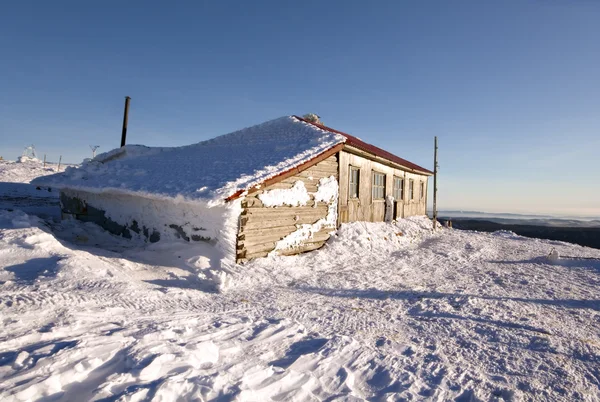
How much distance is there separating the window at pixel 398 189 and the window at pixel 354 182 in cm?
422

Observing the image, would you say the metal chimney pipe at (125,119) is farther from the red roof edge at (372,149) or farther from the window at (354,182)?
the window at (354,182)

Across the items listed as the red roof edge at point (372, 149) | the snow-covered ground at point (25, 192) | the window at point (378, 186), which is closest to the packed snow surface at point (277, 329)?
the red roof edge at point (372, 149)

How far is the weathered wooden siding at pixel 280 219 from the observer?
759 cm

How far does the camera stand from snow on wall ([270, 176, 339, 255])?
350 inches

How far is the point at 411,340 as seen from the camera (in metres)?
4.23

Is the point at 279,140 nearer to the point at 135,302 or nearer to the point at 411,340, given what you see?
the point at 135,302

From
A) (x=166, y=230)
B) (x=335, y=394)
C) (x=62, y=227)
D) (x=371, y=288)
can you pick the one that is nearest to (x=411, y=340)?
(x=335, y=394)

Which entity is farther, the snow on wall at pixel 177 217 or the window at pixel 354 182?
the window at pixel 354 182

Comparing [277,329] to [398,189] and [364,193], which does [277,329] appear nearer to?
[364,193]

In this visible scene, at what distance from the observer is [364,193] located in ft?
41.9

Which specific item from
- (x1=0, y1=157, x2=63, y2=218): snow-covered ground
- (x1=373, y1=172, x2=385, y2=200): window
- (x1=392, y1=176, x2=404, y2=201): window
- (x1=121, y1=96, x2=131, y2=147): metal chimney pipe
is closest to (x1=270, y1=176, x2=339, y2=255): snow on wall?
(x1=373, y1=172, x2=385, y2=200): window

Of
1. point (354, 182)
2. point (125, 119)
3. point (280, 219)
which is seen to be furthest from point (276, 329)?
point (125, 119)

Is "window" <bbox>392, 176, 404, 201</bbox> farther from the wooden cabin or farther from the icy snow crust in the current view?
the icy snow crust

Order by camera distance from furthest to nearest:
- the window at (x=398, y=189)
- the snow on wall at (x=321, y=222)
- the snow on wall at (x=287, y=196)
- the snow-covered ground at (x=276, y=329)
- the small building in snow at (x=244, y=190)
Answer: the window at (x=398, y=189) < the snow on wall at (x=321, y=222) < the snow on wall at (x=287, y=196) < the small building in snow at (x=244, y=190) < the snow-covered ground at (x=276, y=329)
